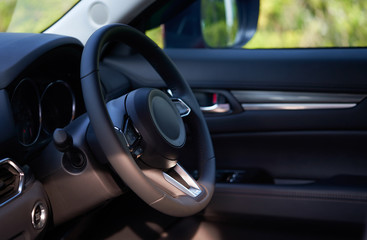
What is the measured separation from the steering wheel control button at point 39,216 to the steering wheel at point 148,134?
10.0 inches

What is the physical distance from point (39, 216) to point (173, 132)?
1.22 ft

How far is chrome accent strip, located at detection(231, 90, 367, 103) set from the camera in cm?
193

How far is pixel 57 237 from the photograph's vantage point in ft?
4.65

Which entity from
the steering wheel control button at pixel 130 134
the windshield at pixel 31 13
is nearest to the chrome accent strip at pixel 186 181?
the steering wheel control button at pixel 130 134

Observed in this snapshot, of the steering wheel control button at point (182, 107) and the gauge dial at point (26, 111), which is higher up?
the gauge dial at point (26, 111)

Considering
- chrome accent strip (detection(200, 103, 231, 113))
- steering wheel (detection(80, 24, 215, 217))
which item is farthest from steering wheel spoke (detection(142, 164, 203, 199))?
chrome accent strip (detection(200, 103, 231, 113))

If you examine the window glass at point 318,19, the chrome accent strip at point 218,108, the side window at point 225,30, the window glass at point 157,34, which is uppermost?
the window glass at point 157,34

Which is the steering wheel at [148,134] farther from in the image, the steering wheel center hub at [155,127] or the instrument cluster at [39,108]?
the instrument cluster at [39,108]

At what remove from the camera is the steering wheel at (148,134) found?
982mm

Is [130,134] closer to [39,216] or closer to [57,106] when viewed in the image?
[39,216]

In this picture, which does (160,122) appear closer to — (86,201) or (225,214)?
(86,201)

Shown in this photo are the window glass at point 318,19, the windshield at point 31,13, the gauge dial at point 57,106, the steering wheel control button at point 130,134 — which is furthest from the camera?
the window glass at point 318,19

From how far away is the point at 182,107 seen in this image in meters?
1.35

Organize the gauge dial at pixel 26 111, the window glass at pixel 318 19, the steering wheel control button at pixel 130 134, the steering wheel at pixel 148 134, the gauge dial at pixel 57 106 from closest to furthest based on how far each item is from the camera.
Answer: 1. the steering wheel at pixel 148 134
2. the steering wheel control button at pixel 130 134
3. the gauge dial at pixel 26 111
4. the gauge dial at pixel 57 106
5. the window glass at pixel 318 19
